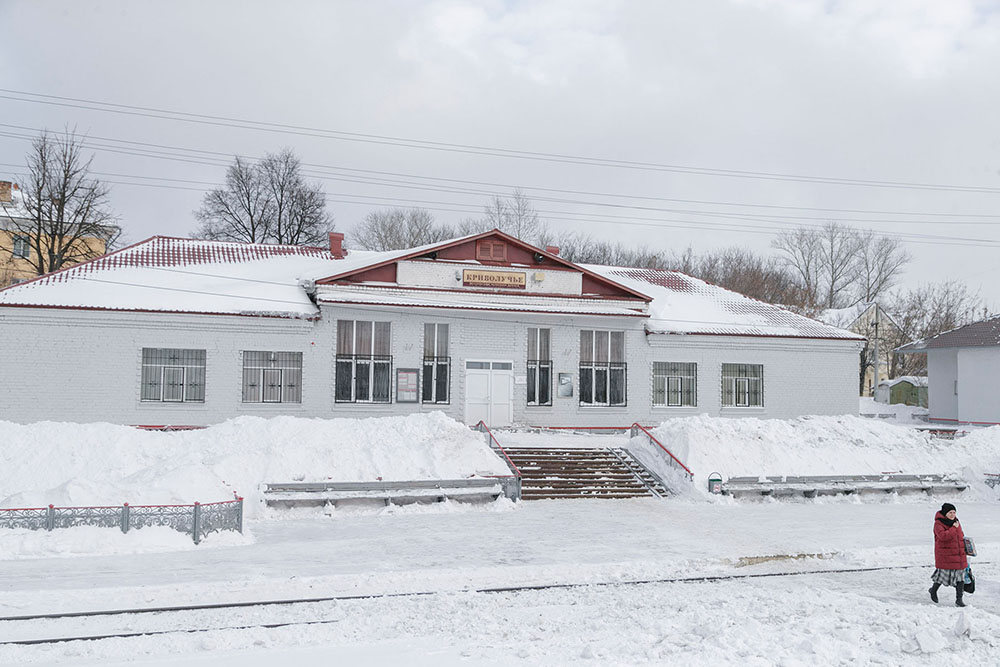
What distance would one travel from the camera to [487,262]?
2811cm

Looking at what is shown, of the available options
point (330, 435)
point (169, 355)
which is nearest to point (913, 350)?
point (330, 435)

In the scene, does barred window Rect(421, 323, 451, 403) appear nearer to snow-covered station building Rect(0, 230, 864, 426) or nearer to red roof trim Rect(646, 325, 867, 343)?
snow-covered station building Rect(0, 230, 864, 426)

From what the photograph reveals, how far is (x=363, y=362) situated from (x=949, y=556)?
18.8 meters

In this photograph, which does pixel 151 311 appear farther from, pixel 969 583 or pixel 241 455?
pixel 969 583

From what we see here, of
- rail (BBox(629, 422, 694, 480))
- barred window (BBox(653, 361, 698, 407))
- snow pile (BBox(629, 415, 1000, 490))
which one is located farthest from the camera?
barred window (BBox(653, 361, 698, 407))

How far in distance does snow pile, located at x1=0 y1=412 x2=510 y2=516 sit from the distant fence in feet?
3.95

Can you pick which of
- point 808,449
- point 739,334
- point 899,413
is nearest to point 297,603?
point 808,449

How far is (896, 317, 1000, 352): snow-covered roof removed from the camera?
36.6 meters

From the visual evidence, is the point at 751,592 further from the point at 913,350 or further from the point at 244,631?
the point at 913,350

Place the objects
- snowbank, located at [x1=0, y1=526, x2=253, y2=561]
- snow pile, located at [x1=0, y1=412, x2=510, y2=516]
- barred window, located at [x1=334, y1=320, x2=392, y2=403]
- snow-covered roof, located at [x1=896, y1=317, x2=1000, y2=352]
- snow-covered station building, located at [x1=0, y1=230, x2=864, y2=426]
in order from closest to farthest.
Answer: snowbank, located at [x1=0, y1=526, x2=253, y2=561]
snow pile, located at [x1=0, y1=412, x2=510, y2=516]
snow-covered station building, located at [x1=0, y1=230, x2=864, y2=426]
barred window, located at [x1=334, y1=320, x2=392, y2=403]
snow-covered roof, located at [x1=896, y1=317, x2=1000, y2=352]

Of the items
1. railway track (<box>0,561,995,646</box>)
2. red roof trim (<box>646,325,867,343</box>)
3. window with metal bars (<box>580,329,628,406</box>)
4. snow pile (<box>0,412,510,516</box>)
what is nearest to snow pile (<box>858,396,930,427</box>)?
red roof trim (<box>646,325,867,343</box>)

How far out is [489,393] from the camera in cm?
2756

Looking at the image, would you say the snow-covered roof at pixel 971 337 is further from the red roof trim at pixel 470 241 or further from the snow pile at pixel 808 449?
the red roof trim at pixel 470 241

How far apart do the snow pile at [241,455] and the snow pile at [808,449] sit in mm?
5583
